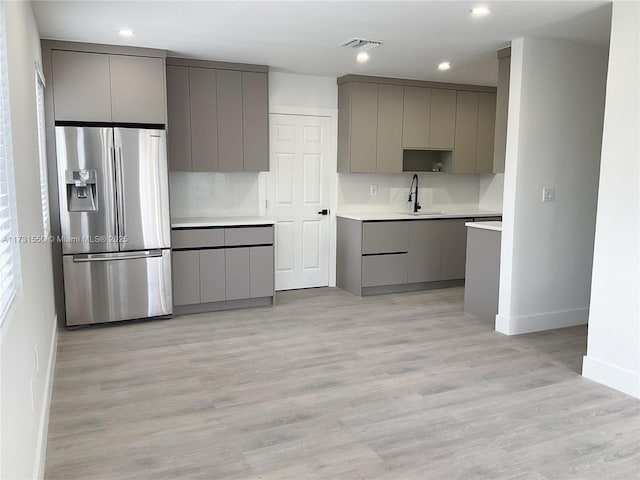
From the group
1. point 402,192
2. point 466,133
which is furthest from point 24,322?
point 466,133

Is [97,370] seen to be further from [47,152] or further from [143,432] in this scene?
[47,152]

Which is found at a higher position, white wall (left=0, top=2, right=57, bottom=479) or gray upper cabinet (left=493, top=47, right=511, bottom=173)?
gray upper cabinet (left=493, top=47, right=511, bottom=173)

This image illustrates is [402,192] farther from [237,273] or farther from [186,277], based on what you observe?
[186,277]

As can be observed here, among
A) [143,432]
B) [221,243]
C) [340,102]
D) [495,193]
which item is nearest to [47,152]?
[221,243]

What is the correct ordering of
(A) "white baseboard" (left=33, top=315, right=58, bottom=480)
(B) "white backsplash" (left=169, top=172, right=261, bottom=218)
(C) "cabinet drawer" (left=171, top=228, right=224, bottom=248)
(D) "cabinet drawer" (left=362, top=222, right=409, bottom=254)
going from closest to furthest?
(A) "white baseboard" (left=33, top=315, right=58, bottom=480)
(C) "cabinet drawer" (left=171, top=228, right=224, bottom=248)
(B) "white backsplash" (left=169, top=172, right=261, bottom=218)
(D) "cabinet drawer" (left=362, top=222, right=409, bottom=254)

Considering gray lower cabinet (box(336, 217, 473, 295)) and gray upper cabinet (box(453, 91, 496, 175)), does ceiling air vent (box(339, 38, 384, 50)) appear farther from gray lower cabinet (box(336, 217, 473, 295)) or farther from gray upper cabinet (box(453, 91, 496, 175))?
gray upper cabinet (box(453, 91, 496, 175))

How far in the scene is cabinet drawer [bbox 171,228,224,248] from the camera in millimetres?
4762

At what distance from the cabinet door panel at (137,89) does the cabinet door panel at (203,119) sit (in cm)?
44

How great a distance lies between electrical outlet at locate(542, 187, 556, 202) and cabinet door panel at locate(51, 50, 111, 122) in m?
3.70

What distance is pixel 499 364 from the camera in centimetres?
363

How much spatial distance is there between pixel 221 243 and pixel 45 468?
9.23 ft

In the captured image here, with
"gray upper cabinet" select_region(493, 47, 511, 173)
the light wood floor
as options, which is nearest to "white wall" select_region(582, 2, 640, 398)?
the light wood floor

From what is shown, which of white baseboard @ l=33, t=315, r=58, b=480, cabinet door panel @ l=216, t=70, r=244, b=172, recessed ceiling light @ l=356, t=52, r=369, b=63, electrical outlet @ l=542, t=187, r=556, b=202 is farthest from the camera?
cabinet door panel @ l=216, t=70, r=244, b=172

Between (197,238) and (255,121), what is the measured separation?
4.43ft
